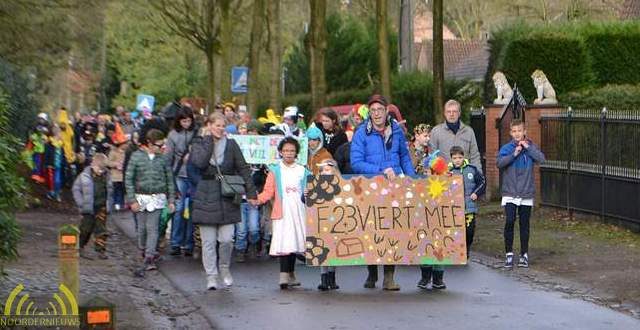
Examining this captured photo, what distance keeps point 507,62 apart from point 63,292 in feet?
64.5

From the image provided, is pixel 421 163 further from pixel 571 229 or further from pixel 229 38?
pixel 229 38

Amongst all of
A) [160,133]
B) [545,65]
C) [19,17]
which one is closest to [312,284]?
[160,133]

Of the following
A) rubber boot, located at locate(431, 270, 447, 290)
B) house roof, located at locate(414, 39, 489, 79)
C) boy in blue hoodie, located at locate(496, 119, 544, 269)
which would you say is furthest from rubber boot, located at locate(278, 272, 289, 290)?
house roof, located at locate(414, 39, 489, 79)

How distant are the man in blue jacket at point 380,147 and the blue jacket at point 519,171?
2.13m

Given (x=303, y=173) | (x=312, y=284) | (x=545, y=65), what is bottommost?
(x=312, y=284)

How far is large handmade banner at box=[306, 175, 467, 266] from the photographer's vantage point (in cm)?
1353

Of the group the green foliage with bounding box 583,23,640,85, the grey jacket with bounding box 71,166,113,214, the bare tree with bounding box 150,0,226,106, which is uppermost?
the bare tree with bounding box 150,0,226,106

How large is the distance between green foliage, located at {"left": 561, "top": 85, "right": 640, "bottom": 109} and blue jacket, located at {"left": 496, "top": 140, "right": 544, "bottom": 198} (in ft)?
29.0

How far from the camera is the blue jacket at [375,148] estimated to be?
13.5 metres

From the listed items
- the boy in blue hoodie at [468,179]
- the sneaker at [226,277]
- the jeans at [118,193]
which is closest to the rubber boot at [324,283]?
the sneaker at [226,277]

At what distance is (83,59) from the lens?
3525 cm

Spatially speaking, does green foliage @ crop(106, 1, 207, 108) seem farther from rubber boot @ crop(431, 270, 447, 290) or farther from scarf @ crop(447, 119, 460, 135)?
rubber boot @ crop(431, 270, 447, 290)

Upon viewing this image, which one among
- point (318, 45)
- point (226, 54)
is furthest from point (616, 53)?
point (226, 54)

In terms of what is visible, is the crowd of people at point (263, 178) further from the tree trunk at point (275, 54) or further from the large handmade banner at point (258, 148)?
the tree trunk at point (275, 54)
